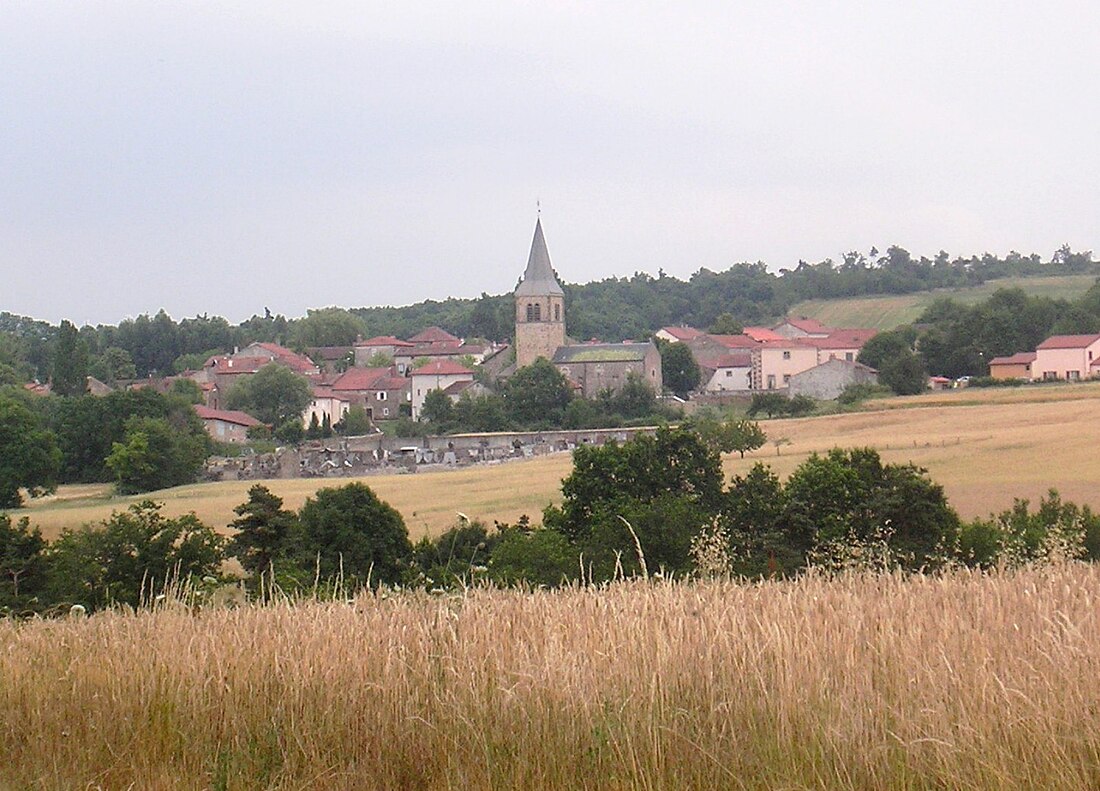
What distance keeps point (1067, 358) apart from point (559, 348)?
45.5 m

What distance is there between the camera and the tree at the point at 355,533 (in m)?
27.7

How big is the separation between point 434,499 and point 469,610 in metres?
45.9

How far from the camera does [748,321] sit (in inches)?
7712

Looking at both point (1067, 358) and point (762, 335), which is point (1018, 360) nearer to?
point (1067, 358)

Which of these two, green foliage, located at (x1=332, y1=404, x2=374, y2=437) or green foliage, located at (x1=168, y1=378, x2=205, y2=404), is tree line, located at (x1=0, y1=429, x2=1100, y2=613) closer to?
green foliage, located at (x1=332, y1=404, x2=374, y2=437)

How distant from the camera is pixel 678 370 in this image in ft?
405

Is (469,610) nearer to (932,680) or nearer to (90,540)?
(932,680)

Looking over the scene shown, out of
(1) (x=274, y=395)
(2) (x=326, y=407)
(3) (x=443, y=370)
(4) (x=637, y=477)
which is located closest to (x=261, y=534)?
(4) (x=637, y=477)

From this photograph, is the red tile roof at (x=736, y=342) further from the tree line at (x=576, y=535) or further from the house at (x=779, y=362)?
the tree line at (x=576, y=535)

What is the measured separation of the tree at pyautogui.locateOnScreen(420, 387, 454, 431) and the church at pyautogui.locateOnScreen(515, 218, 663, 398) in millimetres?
11157

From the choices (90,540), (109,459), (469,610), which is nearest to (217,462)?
(109,459)

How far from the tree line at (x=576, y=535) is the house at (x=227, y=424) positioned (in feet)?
224

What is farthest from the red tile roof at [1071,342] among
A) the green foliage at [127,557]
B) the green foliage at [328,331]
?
the green foliage at [328,331]

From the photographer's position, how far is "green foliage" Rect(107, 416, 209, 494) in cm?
7081
